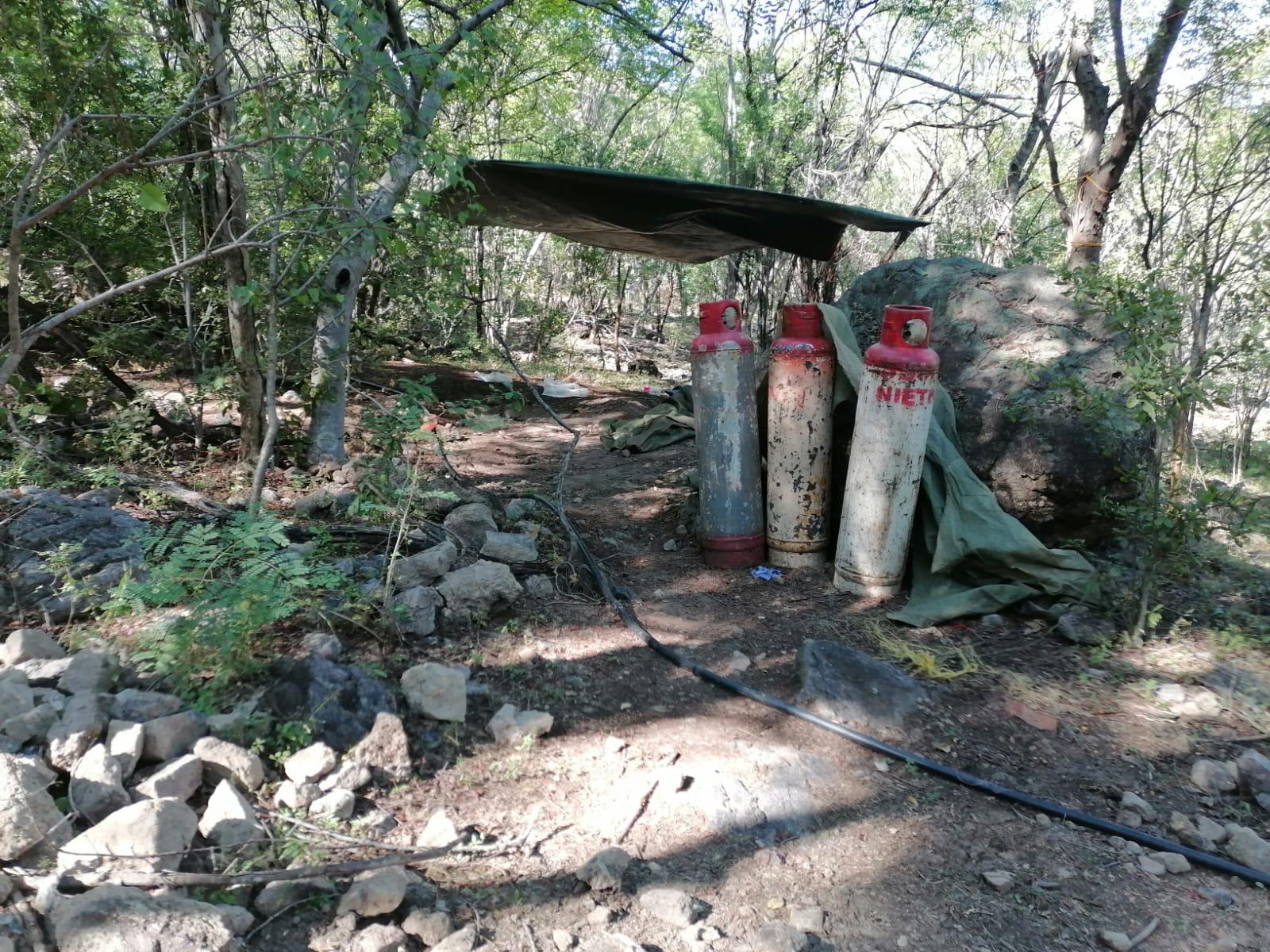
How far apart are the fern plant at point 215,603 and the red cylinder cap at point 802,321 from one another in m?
2.43

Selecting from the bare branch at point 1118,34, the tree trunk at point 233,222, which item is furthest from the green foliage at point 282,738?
the bare branch at point 1118,34

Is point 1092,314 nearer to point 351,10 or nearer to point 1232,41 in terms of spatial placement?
point 351,10

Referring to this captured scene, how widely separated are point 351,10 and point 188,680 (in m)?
2.46

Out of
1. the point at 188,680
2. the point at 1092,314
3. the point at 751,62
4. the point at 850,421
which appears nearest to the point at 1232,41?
the point at 751,62

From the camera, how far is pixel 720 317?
13.5 feet

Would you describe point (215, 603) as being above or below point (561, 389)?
below

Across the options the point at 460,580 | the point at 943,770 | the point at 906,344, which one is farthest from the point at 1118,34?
the point at 460,580

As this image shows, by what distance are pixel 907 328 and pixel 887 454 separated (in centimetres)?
57

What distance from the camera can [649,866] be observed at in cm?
211

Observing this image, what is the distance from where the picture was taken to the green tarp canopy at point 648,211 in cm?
504

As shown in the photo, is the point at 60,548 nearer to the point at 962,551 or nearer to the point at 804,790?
the point at 804,790

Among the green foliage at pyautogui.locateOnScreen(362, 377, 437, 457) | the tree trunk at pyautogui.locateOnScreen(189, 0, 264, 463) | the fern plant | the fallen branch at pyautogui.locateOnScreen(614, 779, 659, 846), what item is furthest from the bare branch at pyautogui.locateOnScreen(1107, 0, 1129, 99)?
the fern plant

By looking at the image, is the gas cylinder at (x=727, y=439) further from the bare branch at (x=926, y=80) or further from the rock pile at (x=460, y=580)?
the bare branch at (x=926, y=80)

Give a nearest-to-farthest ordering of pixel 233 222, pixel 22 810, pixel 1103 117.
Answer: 1. pixel 22 810
2. pixel 233 222
3. pixel 1103 117
